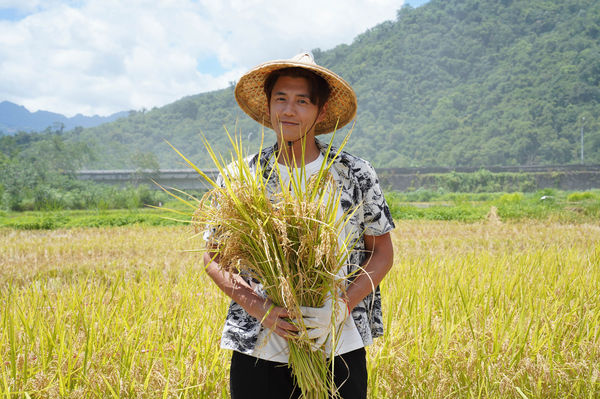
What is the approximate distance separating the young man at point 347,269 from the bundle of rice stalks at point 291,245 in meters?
0.05

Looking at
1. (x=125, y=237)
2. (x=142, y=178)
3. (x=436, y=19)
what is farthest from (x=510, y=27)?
(x=125, y=237)

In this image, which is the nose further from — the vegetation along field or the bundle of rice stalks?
the vegetation along field

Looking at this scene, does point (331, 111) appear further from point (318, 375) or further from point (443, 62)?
point (443, 62)

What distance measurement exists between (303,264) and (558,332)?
1866 mm

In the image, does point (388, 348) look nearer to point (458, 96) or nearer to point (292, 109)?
point (292, 109)

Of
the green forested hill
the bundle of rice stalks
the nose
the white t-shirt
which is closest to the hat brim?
the nose

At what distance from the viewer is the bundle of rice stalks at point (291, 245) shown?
3.37ft

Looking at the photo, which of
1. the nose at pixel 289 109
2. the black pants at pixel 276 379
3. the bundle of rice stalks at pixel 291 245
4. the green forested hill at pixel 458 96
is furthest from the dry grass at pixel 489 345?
the green forested hill at pixel 458 96

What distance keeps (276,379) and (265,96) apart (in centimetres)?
92

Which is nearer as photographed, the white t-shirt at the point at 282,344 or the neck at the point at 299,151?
the white t-shirt at the point at 282,344

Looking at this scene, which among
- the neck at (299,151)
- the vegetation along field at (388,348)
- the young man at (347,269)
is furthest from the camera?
the vegetation along field at (388,348)

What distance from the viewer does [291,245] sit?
1.07 m

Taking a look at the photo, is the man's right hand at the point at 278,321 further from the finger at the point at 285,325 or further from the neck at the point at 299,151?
the neck at the point at 299,151

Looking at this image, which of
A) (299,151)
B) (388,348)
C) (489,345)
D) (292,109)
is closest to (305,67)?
(292,109)
